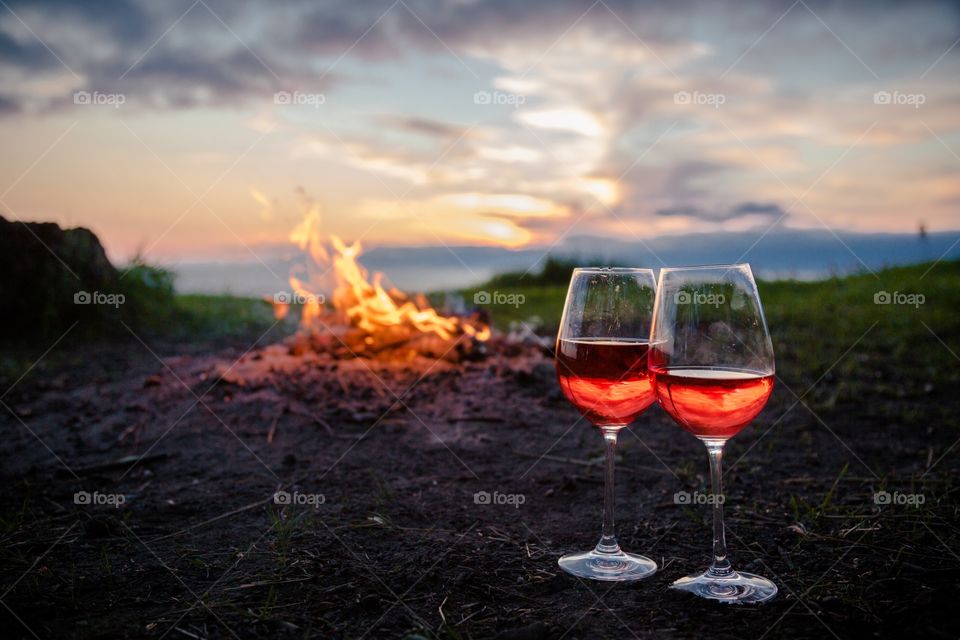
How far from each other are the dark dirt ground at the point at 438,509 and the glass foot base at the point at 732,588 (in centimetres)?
5

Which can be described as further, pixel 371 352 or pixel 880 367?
pixel 880 367

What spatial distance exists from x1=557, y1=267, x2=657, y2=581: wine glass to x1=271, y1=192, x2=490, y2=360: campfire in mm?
4223

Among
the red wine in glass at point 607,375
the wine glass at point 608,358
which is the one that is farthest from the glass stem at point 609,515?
the red wine in glass at point 607,375

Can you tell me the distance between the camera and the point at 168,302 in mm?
11734

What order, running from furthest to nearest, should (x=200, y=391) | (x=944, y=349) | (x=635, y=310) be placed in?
(x=944, y=349) < (x=200, y=391) < (x=635, y=310)

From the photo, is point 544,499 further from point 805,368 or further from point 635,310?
point 805,368

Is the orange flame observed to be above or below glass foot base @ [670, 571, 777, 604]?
above

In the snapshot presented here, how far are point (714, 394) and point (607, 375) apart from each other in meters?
0.49

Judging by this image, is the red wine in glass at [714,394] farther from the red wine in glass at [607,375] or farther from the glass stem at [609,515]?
the glass stem at [609,515]

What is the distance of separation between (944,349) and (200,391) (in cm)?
797

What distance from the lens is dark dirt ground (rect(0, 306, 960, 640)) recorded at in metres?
2.65

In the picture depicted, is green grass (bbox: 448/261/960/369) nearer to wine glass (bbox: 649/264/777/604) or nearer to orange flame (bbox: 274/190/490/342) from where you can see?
orange flame (bbox: 274/190/490/342)

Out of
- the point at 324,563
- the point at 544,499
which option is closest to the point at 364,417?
the point at 544,499

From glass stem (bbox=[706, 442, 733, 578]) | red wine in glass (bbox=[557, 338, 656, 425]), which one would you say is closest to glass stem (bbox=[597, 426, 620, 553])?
red wine in glass (bbox=[557, 338, 656, 425])
